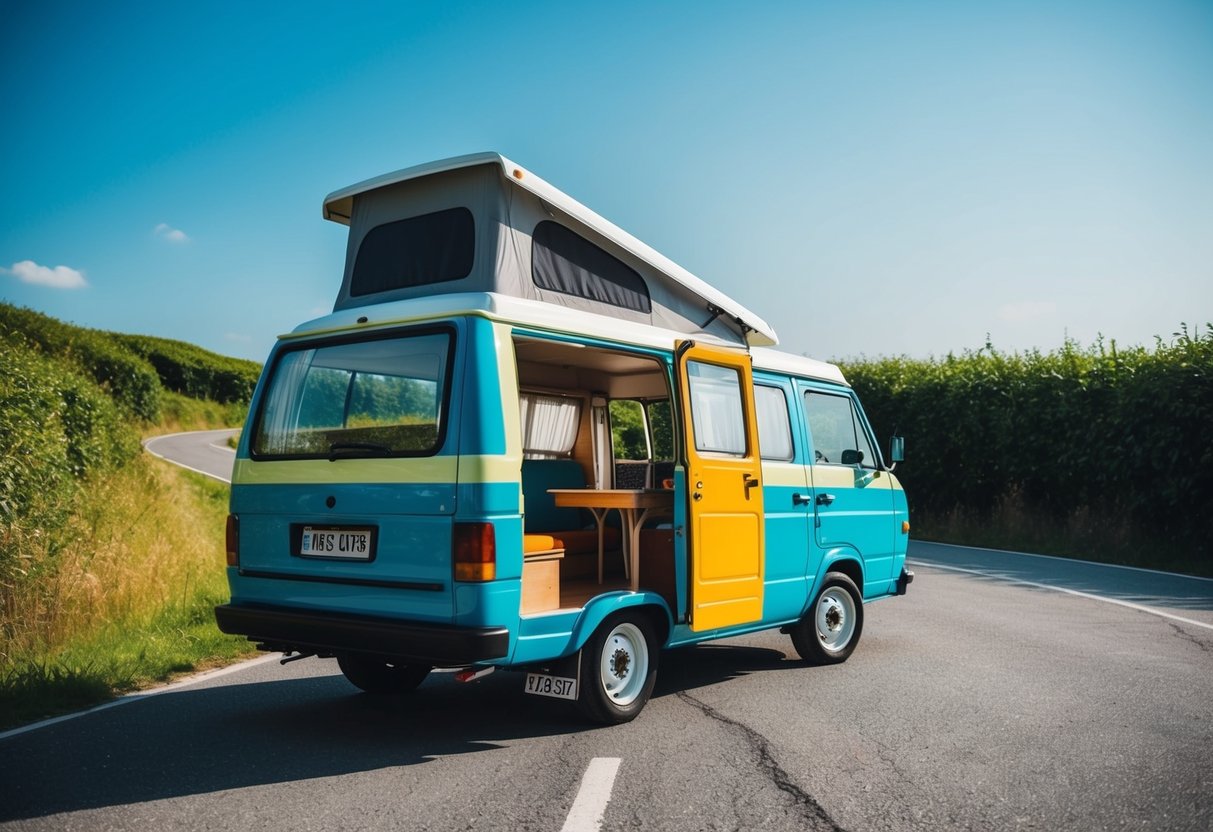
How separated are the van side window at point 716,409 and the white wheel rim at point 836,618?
1711 millimetres

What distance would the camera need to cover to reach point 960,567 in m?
14.3

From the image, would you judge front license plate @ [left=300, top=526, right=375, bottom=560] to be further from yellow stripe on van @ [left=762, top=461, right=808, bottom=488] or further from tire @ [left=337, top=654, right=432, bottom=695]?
yellow stripe on van @ [left=762, top=461, right=808, bottom=488]

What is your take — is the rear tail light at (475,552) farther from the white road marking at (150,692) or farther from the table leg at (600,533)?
the white road marking at (150,692)

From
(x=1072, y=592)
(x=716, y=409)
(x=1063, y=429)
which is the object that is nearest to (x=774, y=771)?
(x=716, y=409)

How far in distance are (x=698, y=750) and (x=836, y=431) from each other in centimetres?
363

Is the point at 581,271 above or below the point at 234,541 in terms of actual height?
above

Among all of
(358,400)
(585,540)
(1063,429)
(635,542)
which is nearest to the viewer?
(358,400)

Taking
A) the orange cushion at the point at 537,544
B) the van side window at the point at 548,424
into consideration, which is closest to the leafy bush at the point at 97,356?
the van side window at the point at 548,424

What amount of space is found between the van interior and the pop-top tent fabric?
0.67 meters

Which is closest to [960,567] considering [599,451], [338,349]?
[599,451]

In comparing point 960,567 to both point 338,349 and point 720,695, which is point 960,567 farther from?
point 338,349

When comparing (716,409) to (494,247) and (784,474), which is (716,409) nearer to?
(784,474)

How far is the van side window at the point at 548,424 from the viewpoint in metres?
8.16

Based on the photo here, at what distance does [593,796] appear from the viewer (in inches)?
178
